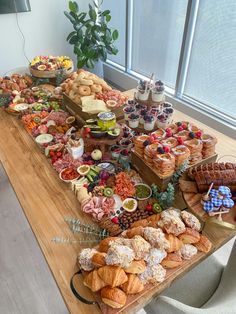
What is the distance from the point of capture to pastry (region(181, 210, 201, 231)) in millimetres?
926

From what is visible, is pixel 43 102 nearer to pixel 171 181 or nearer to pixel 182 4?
pixel 171 181

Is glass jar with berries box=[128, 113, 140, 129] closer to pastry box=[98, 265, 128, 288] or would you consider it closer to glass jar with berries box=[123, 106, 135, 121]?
glass jar with berries box=[123, 106, 135, 121]

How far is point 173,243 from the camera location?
0.87m

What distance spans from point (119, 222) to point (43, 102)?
1233mm

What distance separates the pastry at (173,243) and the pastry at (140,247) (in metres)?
0.07

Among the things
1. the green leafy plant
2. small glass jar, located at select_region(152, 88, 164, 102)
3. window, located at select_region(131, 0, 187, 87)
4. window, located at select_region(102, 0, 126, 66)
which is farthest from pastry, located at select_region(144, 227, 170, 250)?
window, located at select_region(102, 0, 126, 66)

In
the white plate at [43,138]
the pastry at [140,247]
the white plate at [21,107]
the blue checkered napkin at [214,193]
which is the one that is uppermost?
the blue checkered napkin at [214,193]

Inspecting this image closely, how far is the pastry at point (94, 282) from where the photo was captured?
77cm

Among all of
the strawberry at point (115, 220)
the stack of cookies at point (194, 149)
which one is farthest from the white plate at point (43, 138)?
the stack of cookies at point (194, 149)

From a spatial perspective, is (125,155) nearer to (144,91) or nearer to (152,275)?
(144,91)

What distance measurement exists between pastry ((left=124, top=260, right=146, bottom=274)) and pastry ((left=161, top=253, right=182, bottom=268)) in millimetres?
86

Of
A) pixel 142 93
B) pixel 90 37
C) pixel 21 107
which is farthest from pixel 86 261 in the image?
pixel 90 37

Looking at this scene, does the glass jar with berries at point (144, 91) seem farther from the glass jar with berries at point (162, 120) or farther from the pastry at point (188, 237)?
the pastry at point (188, 237)

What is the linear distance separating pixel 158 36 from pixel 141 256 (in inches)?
110
